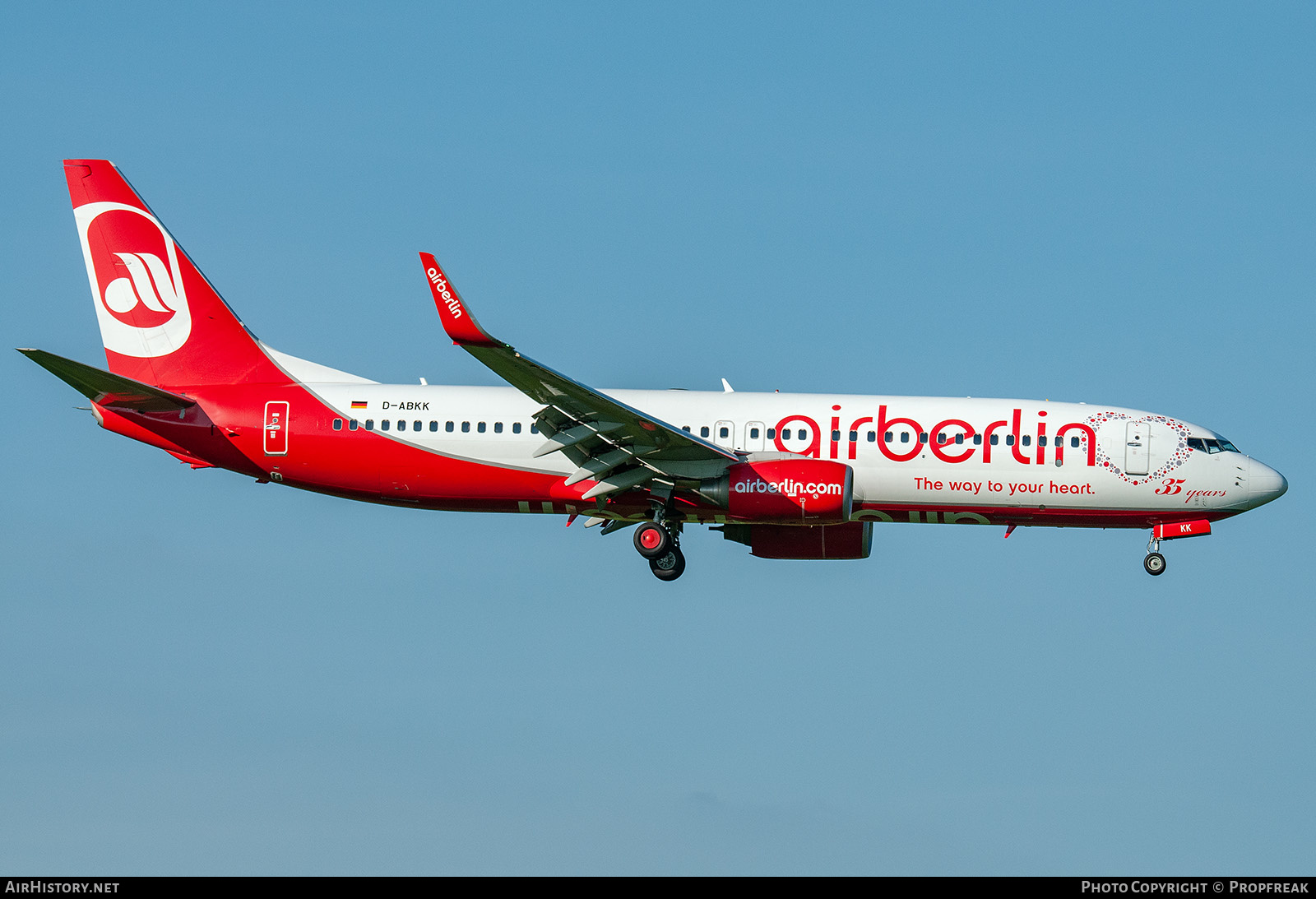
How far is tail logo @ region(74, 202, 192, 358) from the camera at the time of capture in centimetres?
4325

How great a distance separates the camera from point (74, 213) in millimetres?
43625

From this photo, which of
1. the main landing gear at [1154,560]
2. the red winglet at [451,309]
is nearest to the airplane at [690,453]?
the main landing gear at [1154,560]

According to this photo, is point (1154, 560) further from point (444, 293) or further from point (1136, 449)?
point (444, 293)

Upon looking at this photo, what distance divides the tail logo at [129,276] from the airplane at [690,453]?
4.13ft

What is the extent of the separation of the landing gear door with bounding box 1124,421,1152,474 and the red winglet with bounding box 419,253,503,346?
15972 mm

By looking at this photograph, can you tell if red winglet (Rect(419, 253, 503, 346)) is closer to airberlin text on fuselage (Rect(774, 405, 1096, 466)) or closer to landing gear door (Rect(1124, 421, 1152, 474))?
airberlin text on fuselage (Rect(774, 405, 1096, 466))

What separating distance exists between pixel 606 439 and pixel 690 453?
202cm

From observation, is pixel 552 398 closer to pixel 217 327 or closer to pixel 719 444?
pixel 719 444

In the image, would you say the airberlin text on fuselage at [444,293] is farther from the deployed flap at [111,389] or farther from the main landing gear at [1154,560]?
the main landing gear at [1154,560]

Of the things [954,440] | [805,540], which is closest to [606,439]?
[805,540]

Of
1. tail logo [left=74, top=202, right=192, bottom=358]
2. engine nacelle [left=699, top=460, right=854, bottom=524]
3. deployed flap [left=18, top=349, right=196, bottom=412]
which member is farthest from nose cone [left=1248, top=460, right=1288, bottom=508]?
tail logo [left=74, top=202, right=192, bottom=358]

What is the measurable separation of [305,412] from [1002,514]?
17.4 m

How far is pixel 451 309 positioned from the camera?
3406 cm

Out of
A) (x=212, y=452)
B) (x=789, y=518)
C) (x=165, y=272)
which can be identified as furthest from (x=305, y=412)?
(x=789, y=518)
